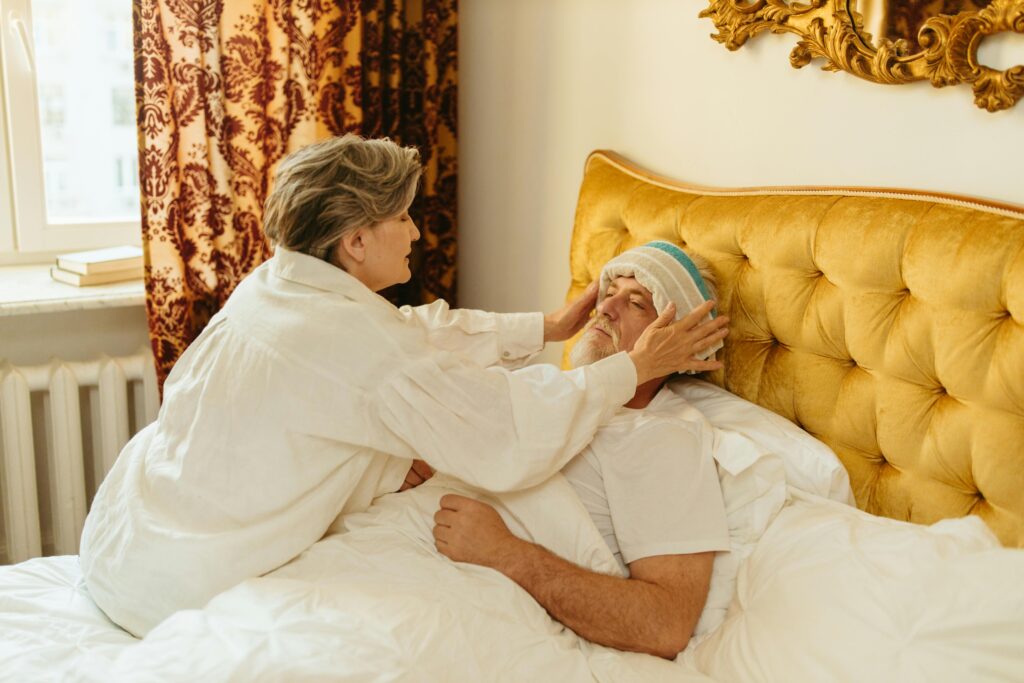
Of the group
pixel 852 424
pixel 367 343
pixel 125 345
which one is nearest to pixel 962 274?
pixel 852 424

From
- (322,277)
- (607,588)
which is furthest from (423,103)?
(607,588)

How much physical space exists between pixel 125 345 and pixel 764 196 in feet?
5.90

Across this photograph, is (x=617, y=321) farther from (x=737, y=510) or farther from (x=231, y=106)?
(x=231, y=106)

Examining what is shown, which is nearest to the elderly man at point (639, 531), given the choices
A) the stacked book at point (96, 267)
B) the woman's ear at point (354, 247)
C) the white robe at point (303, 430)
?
the white robe at point (303, 430)

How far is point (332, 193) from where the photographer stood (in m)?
1.60

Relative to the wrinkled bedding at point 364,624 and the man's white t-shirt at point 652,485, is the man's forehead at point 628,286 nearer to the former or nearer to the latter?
the man's white t-shirt at point 652,485

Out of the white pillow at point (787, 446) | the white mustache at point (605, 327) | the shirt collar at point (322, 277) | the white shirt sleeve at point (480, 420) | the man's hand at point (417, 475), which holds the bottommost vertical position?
the man's hand at point (417, 475)

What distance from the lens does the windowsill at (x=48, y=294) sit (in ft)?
7.82

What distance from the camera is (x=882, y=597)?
4.41 ft

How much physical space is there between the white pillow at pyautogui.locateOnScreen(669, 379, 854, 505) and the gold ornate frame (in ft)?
2.01

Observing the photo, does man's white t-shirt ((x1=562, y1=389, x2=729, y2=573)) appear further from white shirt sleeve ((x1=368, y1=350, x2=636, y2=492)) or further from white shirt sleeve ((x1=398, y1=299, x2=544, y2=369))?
white shirt sleeve ((x1=398, y1=299, x2=544, y2=369))

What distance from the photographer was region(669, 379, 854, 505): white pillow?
1.63 meters

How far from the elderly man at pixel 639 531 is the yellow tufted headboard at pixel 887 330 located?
→ 5.6 inches

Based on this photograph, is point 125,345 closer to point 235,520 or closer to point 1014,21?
point 235,520
